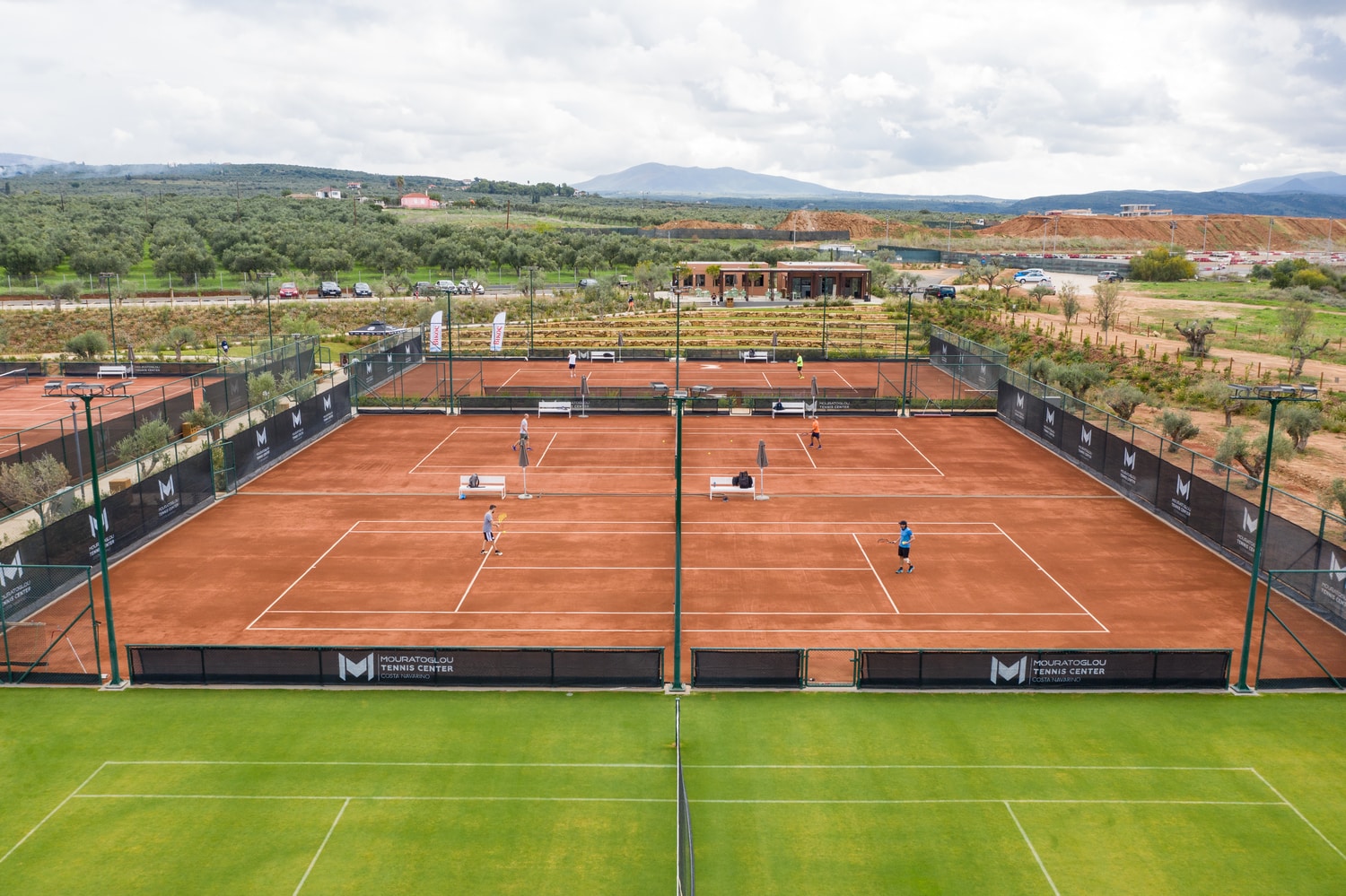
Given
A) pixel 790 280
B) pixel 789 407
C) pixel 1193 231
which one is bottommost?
pixel 789 407

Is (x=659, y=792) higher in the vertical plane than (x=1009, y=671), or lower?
lower

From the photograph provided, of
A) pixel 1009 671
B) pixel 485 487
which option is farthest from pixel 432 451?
pixel 1009 671

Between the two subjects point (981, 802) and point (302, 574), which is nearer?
point (981, 802)

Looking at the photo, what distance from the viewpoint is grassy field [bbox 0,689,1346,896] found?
13.1m

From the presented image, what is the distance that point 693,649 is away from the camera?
60.4 feet

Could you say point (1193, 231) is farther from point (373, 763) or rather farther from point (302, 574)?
point (373, 763)

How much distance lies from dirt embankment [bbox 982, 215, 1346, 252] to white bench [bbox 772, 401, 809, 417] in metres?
150

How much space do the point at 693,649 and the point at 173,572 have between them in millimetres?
15159

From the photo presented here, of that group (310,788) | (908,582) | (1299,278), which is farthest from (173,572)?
(1299,278)

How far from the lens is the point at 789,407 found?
4644cm

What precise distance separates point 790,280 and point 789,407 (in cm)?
4649

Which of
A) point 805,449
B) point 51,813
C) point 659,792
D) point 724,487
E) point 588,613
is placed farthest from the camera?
point 805,449

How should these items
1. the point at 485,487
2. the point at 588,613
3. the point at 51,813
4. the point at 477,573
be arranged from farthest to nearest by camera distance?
1. the point at 485,487
2. the point at 477,573
3. the point at 588,613
4. the point at 51,813

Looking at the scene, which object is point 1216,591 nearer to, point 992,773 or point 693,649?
point 992,773
